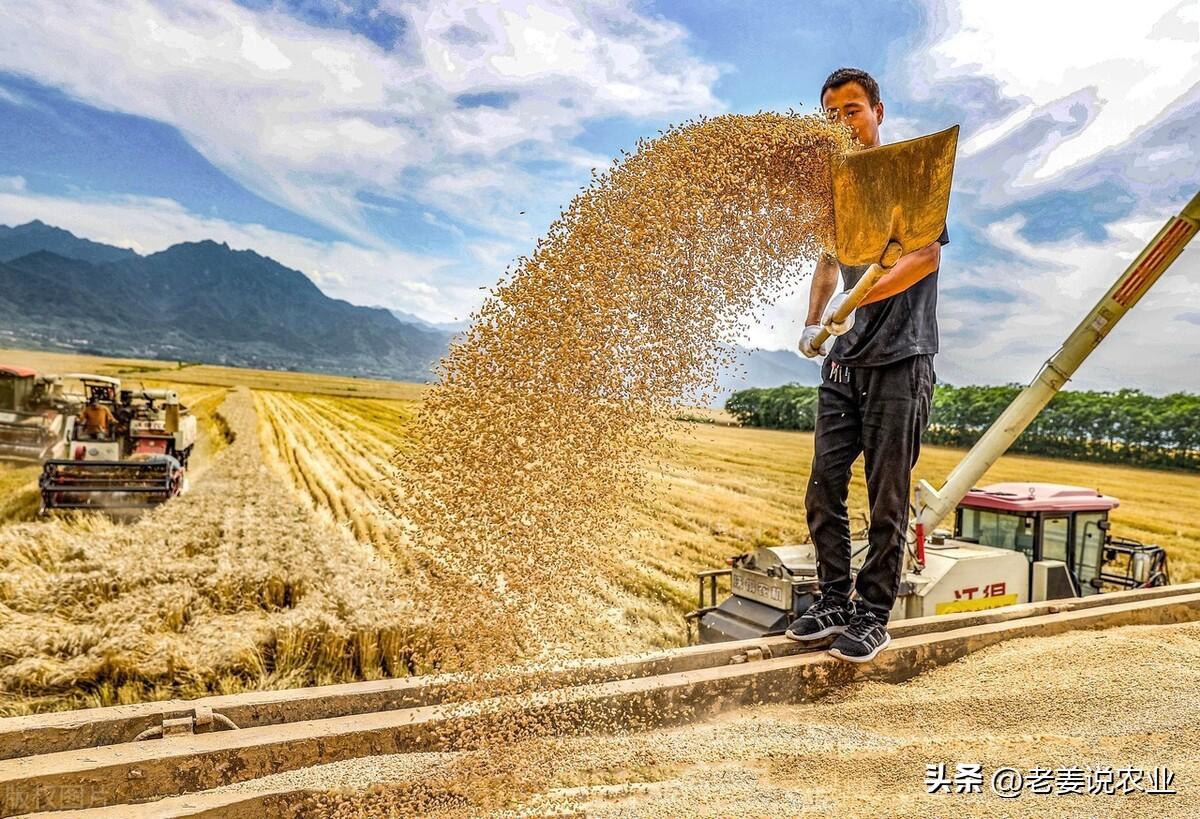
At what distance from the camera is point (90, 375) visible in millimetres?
6328

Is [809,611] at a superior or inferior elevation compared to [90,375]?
inferior

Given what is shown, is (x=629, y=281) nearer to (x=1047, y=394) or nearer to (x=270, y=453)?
(x=1047, y=394)

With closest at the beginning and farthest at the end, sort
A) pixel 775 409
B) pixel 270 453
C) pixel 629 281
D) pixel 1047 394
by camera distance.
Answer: pixel 629 281, pixel 1047 394, pixel 270 453, pixel 775 409

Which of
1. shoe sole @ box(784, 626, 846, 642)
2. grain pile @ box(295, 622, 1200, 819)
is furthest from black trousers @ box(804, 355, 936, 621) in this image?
grain pile @ box(295, 622, 1200, 819)

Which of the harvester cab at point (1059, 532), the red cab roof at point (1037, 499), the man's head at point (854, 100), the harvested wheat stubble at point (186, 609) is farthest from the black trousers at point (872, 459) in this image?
the red cab roof at point (1037, 499)

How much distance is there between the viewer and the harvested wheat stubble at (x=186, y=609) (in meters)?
3.13

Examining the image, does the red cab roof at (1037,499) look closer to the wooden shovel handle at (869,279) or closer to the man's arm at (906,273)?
the man's arm at (906,273)

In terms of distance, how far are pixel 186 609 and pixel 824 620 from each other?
3.38 m

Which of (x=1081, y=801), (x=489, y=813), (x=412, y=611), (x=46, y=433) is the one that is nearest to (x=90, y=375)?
(x=46, y=433)

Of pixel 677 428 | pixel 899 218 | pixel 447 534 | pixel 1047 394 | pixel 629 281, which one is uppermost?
pixel 899 218

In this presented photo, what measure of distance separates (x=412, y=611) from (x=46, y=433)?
18.2ft

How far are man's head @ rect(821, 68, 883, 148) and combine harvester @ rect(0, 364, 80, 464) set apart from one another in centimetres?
615

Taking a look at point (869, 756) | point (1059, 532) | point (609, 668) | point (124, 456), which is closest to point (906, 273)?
point (869, 756)

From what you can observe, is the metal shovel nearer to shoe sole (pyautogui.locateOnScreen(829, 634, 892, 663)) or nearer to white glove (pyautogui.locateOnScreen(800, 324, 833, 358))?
white glove (pyautogui.locateOnScreen(800, 324, 833, 358))
